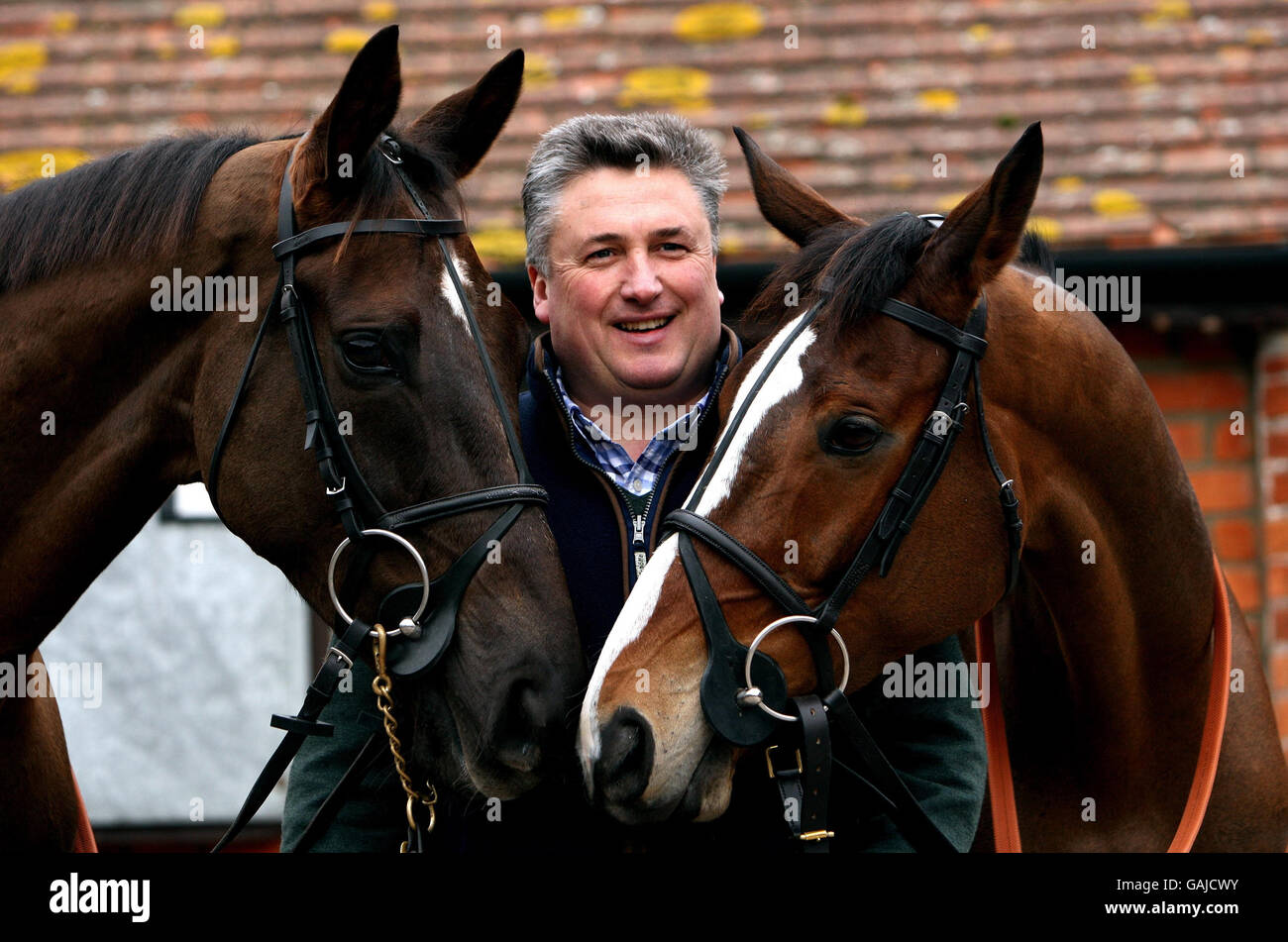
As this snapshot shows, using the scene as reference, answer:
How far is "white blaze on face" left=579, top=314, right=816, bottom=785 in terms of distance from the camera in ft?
7.88

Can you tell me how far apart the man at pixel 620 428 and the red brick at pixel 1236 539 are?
3289 millimetres

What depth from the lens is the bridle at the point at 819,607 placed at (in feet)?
8.15

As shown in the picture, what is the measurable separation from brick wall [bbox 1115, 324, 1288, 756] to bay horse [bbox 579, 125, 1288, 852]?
277 cm

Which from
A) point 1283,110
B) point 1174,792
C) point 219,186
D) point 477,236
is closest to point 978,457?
point 1174,792

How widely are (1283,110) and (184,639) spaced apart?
5919 millimetres

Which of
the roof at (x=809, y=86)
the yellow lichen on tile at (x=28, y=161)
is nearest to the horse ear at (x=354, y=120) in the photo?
the roof at (x=809, y=86)

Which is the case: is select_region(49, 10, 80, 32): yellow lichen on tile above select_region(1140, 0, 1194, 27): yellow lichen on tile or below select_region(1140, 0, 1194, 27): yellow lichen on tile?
above

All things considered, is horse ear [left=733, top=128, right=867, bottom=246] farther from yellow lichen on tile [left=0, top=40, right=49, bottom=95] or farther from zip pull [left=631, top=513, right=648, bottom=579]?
yellow lichen on tile [left=0, top=40, right=49, bottom=95]

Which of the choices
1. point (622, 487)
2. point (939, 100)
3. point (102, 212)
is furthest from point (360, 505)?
point (939, 100)

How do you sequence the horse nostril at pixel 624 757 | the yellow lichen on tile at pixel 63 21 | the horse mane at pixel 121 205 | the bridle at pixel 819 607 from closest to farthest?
the horse nostril at pixel 624 757
the bridle at pixel 819 607
the horse mane at pixel 121 205
the yellow lichen on tile at pixel 63 21

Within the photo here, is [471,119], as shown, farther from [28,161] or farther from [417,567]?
[28,161]

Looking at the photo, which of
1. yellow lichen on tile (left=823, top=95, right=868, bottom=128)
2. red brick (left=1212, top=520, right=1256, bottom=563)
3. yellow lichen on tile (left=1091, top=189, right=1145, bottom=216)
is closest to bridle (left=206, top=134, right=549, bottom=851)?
yellow lichen on tile (left=823, top=95, right=868, bottom=128)

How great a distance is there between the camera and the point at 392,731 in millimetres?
2576

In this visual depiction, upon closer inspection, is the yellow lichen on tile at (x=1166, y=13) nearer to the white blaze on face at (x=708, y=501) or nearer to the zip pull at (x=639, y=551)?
the white blaze on face at (x=708, y=501)
